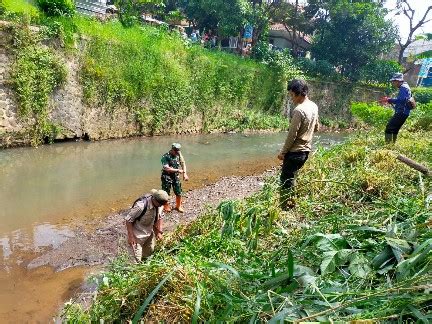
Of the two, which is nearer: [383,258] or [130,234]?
[383,258]

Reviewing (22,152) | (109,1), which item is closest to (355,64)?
(109,1)

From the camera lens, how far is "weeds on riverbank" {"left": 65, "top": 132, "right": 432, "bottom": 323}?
2188 millimetres

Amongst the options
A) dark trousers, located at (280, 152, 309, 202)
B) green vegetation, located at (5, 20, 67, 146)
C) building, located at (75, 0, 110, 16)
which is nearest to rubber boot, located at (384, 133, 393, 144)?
dark trousers, located at (280, 152, 309, 202)

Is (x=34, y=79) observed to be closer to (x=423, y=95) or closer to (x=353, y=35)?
(x=353, y=35)

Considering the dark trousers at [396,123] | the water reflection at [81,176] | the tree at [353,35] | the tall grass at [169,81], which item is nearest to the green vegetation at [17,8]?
the tall grass at [169,81]

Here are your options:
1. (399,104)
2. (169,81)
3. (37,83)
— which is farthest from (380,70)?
(37,83)

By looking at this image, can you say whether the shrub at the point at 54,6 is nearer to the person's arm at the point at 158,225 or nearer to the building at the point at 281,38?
the person's arm at the point at 158,225

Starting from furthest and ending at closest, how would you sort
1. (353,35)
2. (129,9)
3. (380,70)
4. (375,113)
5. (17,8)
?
(380,70) → (353,35) → (129,9) → (375,113) → (17,8)

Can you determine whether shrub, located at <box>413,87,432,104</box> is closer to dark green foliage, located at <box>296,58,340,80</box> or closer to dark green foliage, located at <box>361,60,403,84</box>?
dark green foliage, located at <box>361,60,403,84</box>

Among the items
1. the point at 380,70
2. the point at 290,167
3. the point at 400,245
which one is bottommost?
the point at 290,167

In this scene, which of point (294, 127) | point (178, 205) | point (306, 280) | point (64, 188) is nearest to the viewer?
point (306, 280)

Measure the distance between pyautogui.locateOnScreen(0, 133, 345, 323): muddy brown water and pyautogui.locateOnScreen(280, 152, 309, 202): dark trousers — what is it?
316 cm

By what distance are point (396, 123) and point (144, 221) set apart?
5.31 metres

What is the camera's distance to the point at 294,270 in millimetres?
2693
